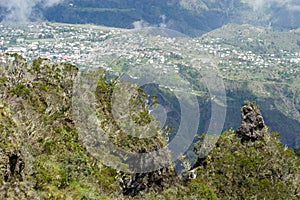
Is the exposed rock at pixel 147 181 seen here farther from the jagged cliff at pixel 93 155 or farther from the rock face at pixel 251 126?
the rock face at pixel 251 126

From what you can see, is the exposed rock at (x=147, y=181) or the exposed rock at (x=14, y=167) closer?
the exposed rock at (x=14, y=167)

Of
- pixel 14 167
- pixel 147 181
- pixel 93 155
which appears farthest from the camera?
pixel 147 181

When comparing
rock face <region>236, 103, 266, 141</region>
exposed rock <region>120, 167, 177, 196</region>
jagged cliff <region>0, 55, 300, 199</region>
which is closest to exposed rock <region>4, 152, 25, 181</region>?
jagged cliff <region>0, 55, 300, 199</region>

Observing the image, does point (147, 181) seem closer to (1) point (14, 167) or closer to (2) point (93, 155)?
(2) point (93, 155)

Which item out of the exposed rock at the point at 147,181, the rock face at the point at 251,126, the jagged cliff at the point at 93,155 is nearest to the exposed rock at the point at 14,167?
the jagged cliff at the point at 93,155

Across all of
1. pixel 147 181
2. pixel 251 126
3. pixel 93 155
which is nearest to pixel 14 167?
pixel 93 155

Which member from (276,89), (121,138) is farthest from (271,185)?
(276,89)

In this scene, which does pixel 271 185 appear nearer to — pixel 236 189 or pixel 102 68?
pixel 236 189
